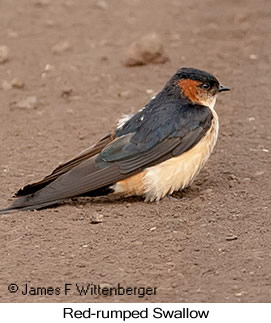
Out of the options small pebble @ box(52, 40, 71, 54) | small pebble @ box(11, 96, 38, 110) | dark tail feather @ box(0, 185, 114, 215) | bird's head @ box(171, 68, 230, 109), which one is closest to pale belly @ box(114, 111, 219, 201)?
bird's head @ box(171, 68, 230, 109)

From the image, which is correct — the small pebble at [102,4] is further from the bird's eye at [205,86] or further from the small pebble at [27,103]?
the bird's eye at [205,86]

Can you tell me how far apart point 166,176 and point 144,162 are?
0.20 meters

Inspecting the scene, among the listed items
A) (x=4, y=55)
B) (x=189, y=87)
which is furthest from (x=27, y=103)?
(x=189, y=87)

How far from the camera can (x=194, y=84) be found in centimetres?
695

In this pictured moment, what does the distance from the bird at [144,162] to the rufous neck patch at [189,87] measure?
87 mm

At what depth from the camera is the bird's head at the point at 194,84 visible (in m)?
6.95

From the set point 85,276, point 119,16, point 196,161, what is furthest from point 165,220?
point 119,16

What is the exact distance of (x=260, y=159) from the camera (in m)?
7.54

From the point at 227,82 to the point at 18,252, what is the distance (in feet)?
13.8

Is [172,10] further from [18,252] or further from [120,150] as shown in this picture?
[18,252]

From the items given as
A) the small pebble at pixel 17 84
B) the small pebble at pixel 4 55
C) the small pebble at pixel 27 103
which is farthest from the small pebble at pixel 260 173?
the small pebble at pixel 4 55

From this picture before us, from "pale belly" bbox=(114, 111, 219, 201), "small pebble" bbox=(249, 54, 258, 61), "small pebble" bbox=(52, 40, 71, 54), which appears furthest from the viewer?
"small pebble" bbox=(52, 40, 71, 54)

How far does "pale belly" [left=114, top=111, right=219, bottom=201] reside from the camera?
6730 millimetres

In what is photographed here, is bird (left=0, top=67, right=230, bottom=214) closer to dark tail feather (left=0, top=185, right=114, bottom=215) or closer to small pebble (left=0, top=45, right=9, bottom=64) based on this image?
dark tail feather (left=0, top=185, right=114, bottom=215)
